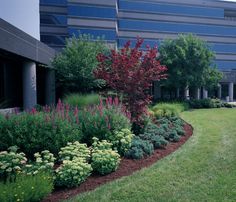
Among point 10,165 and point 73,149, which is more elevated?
point 73,149

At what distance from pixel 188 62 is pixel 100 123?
68.7 feet

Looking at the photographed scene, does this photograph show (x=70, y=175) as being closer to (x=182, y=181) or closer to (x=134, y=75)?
(x=182, y=181)

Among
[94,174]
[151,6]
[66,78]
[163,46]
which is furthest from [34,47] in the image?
[151,6]

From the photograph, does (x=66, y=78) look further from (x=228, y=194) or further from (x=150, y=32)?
(x=150, y=32)

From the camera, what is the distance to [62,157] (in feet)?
19.0

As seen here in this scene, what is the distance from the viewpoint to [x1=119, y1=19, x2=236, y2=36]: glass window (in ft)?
179

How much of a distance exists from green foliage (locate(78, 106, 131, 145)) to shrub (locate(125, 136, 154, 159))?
2.13 feet

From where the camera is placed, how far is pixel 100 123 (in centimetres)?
715

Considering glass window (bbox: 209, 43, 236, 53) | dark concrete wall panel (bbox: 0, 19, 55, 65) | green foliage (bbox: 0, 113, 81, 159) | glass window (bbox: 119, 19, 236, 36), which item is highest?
glass window (bbox: 119, 19, 236, 36)

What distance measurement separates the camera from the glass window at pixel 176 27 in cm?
5444

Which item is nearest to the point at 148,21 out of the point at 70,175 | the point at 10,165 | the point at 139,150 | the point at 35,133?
the point at 139,150

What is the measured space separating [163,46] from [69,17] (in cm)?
2519

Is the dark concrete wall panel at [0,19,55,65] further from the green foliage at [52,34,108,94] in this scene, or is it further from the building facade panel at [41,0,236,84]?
the building facade panel at [41,0,236,84]

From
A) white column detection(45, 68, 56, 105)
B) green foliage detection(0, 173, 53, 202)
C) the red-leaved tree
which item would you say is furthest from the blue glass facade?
green foliage detection(0, 173, 53, 202)
